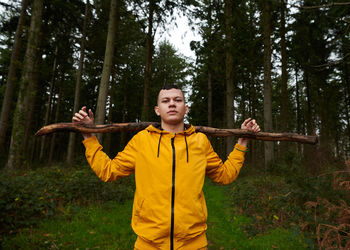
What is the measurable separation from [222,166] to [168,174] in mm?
789

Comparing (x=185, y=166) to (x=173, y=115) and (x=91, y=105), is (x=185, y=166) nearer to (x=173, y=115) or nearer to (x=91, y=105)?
(x=173, y=115)

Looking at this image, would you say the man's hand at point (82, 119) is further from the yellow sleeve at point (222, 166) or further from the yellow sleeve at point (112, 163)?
the yellow sleeve at point (222, 166)

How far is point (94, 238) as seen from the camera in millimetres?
5062

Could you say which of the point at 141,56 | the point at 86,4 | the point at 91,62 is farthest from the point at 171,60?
the point at 86,4

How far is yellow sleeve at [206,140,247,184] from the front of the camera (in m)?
2.58

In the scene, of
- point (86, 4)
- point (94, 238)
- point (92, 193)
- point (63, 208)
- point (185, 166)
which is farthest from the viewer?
point (86, 4)

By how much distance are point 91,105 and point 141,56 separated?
8.43 meters

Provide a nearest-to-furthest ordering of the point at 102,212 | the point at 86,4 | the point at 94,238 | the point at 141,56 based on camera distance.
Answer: the point at 94,238
the point at 102,212
the point at 86,4
the point at 141,56

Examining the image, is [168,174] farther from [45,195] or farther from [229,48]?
[229,48]

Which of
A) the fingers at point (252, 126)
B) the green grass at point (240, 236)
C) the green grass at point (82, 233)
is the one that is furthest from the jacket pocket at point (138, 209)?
the green grass at point (240, 236)

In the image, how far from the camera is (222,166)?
2.67m

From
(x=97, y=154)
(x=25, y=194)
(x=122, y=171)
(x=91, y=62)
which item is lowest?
(x=25, y=194)

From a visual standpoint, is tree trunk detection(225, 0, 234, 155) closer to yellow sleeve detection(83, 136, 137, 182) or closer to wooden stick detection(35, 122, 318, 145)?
wooden stick detection(35, 122, 318, 145)

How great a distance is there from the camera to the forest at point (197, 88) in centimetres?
564
